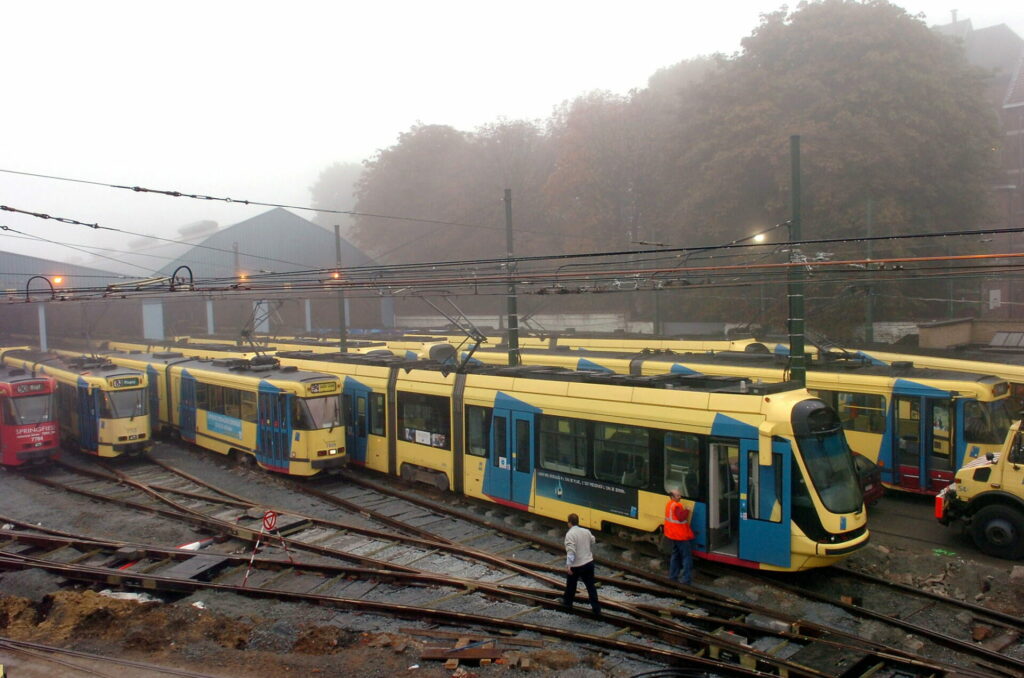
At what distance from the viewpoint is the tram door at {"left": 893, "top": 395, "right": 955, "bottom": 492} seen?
46.4 feet

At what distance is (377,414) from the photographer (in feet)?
55.2

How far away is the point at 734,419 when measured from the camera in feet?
33.5

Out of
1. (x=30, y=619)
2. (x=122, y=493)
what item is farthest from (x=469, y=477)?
(x=122, y=493)

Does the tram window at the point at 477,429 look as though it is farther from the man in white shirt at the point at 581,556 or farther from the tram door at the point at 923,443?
the tram door at the point at 923,443

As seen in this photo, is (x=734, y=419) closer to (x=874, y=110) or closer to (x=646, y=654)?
(x=646, y=654)

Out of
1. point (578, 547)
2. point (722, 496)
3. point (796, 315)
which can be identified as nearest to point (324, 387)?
point (578, 547)

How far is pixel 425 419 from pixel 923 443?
9894 mm

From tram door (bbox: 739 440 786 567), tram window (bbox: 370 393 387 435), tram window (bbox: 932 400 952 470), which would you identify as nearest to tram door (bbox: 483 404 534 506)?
tram window (bbox: 370 393 387 435)

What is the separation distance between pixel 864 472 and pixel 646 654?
Answer: 7.13 meters

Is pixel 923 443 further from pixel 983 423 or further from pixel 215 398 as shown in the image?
pixel 215 398

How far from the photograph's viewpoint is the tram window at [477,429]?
550 inches

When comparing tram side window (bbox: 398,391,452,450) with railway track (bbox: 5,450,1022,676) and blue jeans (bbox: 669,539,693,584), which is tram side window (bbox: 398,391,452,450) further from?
blue jeans (bbox: 669,539,693,584)

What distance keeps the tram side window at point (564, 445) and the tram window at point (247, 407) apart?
27.0ft

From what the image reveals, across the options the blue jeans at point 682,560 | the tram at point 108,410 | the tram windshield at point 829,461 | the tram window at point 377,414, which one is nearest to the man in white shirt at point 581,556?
the blue jeans at point 682,560
